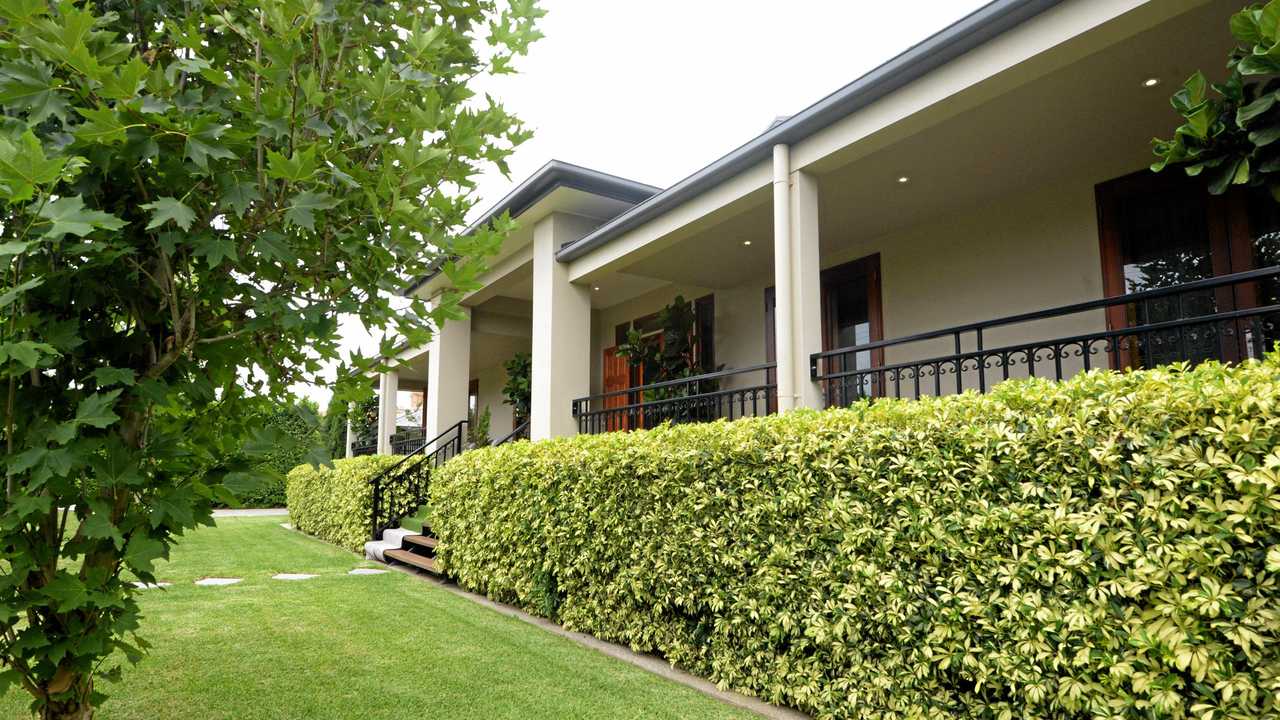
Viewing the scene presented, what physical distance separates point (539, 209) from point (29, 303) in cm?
773

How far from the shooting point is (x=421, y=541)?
9391mm

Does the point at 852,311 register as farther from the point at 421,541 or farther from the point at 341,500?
the point at 341,500

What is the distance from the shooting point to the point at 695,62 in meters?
28.2

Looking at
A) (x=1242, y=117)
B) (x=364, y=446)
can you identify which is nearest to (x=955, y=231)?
(x=1242, y=117)

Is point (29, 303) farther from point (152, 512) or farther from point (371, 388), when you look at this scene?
point (371, 388)

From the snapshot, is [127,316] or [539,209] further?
[539,209]

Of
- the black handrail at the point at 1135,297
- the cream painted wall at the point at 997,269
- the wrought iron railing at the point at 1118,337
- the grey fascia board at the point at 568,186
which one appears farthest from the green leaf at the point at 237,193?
the cream painted wall at the point at 997,269

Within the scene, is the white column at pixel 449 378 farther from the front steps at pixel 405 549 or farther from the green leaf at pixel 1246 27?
the green leaf at pixel 1246 27

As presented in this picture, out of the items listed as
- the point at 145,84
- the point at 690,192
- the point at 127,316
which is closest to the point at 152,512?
the point at 127,316

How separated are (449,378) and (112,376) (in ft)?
36.4

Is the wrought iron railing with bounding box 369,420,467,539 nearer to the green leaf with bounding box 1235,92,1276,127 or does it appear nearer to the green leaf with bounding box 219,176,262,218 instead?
the green leaf with bounding box 219,176,262,218

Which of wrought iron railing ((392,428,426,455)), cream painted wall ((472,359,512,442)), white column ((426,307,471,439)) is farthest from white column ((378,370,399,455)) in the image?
white column ((426,307,471,439))

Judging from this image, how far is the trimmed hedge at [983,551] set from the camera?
8.52 ft

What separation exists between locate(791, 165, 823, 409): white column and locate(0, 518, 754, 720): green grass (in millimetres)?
2587
